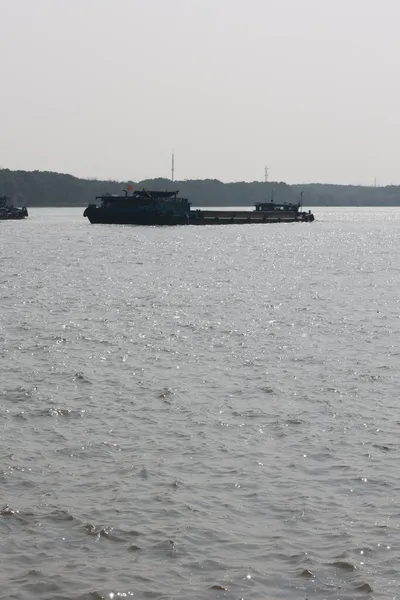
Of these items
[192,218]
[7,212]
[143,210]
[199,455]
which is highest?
[7,212]

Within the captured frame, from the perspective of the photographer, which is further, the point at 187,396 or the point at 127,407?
the point at 187,396

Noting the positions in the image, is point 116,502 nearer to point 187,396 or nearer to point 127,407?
point 127,407

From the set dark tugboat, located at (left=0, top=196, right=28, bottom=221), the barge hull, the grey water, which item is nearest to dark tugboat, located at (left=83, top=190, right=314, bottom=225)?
the barge hull

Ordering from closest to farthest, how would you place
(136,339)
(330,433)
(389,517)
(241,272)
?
(389,517)
(330,433)
(136,339)
(241,272)

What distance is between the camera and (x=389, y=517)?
44.8 ft

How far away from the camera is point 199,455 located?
1697 cm

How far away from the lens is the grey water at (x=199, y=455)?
11.7m

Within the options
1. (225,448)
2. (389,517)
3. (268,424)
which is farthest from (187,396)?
(389,517)

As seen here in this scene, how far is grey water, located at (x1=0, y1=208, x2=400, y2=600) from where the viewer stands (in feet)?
38.4

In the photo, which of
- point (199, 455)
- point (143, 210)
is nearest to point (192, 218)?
point (143, 210)

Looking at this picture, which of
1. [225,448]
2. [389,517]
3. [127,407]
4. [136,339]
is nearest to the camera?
[389,517]

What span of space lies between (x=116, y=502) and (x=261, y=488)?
2.50 metres

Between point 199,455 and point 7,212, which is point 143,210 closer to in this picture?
point 7,212

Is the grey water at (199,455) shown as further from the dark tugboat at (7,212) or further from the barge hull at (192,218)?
the dark tugboat at (7,212)
